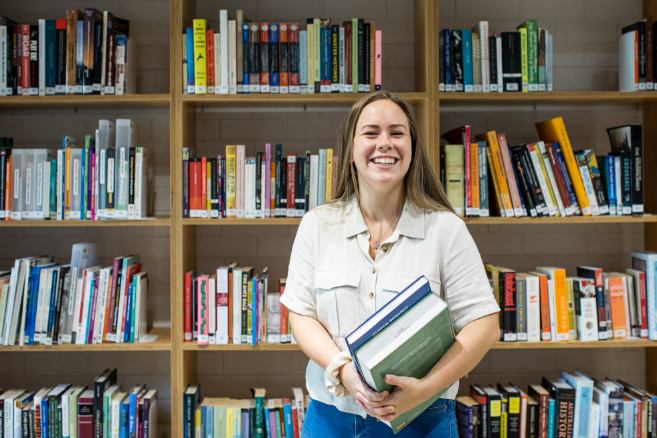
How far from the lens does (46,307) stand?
225 cm

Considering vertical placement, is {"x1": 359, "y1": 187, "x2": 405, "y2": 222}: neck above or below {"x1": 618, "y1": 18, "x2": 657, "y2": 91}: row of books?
below

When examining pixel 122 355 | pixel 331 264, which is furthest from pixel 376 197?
pixel 122 355

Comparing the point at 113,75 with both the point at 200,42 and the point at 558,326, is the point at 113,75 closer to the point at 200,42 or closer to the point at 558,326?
the point at 200,42

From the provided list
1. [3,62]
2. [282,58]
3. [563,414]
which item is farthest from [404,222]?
[3,62]

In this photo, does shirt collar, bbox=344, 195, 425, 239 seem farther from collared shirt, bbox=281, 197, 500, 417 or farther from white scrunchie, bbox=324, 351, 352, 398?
white scrunchie, bbox=324, 351, 352, 398

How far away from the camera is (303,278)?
1.47m

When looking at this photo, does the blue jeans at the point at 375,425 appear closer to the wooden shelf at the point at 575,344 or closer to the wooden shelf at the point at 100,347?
the wooden shelf at the point at 575,344

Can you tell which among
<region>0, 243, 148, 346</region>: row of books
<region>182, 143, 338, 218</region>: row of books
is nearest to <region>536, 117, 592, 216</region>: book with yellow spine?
<region>182, 143, 338, 218</region>: row of books

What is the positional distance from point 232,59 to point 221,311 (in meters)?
0.97

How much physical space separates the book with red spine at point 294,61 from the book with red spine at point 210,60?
0.98 ft

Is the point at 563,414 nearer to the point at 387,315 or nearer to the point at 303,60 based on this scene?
the point at 387,315

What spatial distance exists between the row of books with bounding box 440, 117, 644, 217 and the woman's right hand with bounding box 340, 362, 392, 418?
1.12m

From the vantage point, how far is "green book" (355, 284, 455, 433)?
120 cm

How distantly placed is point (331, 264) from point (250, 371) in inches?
52.5
